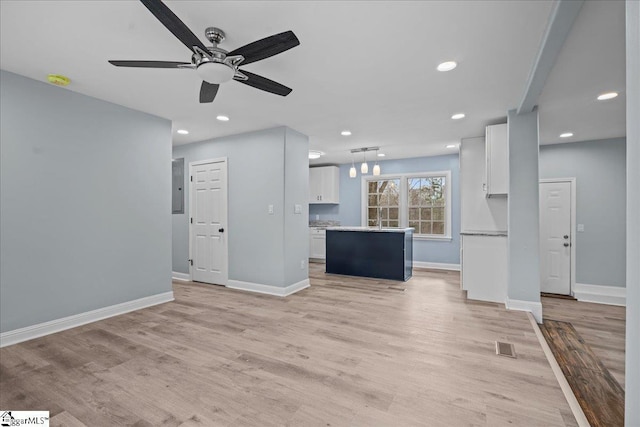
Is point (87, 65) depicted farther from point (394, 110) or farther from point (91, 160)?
point (394, 110)

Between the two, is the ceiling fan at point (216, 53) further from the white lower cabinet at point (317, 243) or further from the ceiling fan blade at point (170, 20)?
the white lower cabinet at point (317, 243)

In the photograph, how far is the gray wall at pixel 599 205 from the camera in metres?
4.82

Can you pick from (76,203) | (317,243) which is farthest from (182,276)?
(317,243)

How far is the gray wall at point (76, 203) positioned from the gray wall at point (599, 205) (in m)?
6.77

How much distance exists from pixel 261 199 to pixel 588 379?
13.8ft

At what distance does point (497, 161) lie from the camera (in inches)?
160

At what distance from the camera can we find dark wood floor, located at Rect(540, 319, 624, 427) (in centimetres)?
196

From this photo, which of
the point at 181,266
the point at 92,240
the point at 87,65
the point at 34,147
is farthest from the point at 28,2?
the point at 181,266

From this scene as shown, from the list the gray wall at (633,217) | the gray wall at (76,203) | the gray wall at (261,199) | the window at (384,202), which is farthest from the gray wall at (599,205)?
the gray wall at (76,203)

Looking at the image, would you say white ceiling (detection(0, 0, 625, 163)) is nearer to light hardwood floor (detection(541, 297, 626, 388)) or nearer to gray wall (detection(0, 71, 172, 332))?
gray wall (detection(0, 71, 172, 332))

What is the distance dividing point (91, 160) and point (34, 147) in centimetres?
50

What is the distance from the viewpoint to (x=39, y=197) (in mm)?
2959

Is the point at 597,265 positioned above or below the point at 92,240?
below

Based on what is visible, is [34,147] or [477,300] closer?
[34,147]
